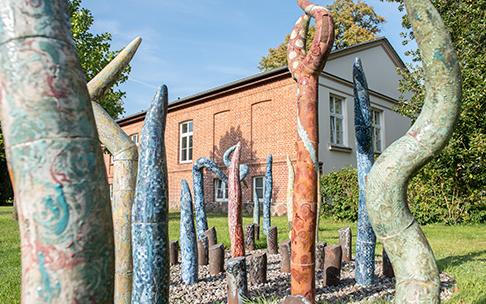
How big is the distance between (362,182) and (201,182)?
219 cm

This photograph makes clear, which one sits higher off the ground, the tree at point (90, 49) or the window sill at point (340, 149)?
the tree at point (90, 49)

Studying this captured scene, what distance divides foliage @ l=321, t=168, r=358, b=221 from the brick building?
1966 millimetres

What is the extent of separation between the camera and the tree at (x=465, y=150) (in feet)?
40.2

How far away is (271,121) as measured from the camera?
18.1 m

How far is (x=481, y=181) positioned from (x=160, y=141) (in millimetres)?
13224

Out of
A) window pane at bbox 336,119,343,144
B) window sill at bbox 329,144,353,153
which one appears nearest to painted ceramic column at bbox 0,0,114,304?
window sill at bbox 329,144,353,153

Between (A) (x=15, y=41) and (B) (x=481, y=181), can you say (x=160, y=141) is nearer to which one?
(A) (x=15, y=41)

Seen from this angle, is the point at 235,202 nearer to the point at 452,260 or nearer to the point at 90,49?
the point at 452,260

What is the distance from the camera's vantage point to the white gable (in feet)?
60.6

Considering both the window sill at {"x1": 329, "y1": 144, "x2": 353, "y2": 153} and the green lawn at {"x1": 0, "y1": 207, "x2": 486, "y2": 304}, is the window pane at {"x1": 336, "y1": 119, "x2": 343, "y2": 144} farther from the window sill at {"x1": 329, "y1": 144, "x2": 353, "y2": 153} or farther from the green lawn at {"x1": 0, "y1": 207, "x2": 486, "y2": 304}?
the green lawn at {"x1": 0, "y1": 207, "x2": 486, "y2": 304}

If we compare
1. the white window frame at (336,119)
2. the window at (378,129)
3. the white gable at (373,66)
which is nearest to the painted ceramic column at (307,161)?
the white window frame at (336,119)

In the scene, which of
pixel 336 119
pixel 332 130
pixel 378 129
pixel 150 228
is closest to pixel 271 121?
pixel 332 130

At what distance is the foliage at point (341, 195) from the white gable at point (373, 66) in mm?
4987

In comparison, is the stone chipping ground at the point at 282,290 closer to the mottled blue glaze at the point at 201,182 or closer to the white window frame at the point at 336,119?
the mottled blue glaze at the point at 201,182
